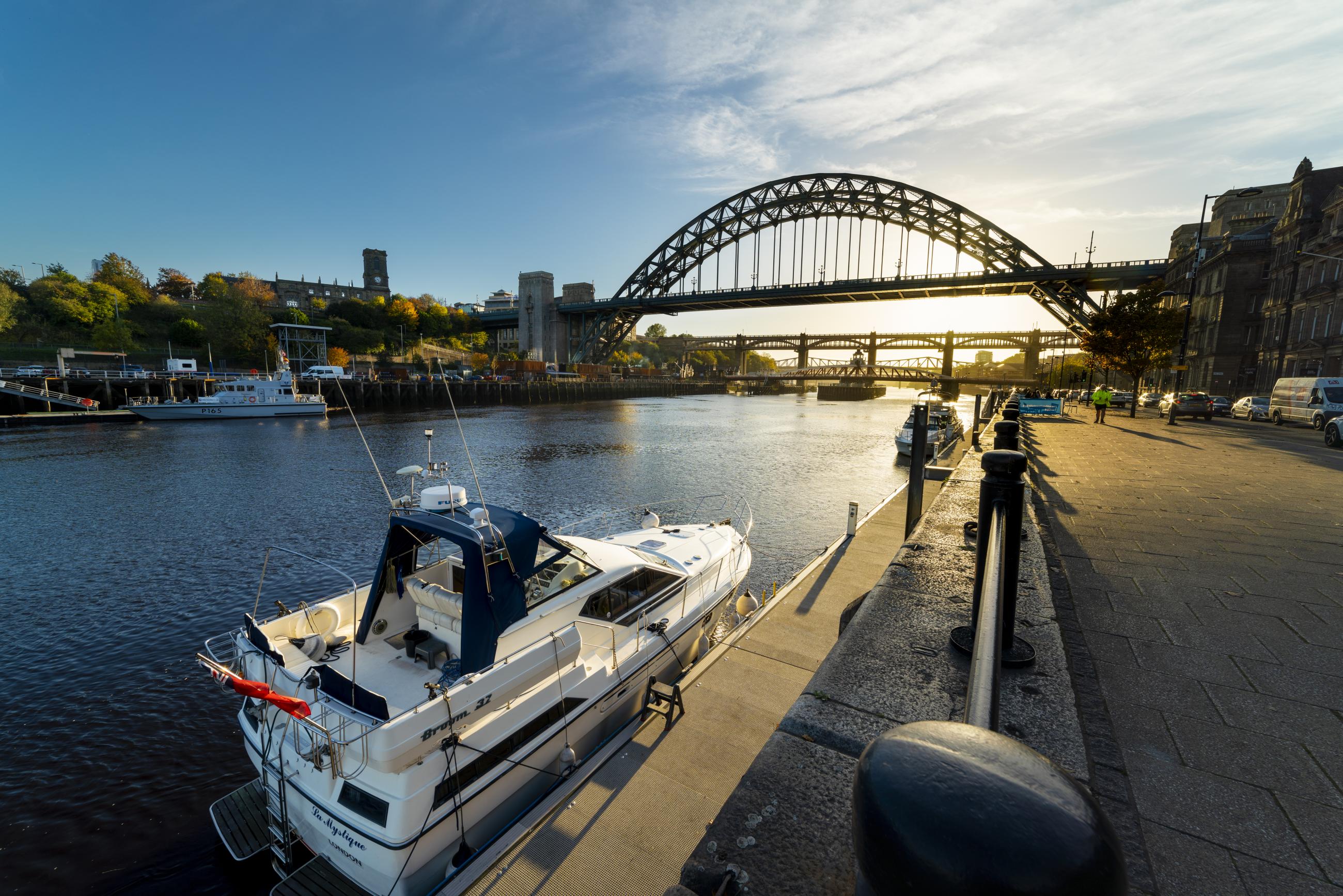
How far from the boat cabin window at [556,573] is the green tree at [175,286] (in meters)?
139

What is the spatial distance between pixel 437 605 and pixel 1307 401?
108 ft

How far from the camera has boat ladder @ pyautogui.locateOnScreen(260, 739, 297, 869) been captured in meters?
5.50

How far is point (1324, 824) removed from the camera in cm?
232

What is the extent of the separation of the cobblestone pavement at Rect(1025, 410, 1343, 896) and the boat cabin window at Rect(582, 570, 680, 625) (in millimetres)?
5095

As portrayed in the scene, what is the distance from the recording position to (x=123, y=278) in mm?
82875

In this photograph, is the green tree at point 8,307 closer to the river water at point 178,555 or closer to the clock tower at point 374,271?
the river water at point 178,555

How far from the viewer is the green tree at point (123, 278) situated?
268 ft

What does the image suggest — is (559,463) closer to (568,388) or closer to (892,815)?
(892,815)

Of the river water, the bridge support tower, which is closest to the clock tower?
the river water

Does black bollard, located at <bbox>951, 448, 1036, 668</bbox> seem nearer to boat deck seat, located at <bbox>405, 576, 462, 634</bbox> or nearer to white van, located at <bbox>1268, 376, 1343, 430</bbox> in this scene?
boat deck seat, located at <bbox>405, 576, 462, 634</bbox>

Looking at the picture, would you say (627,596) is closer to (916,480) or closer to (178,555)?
(916,480)

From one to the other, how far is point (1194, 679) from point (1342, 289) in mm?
49798

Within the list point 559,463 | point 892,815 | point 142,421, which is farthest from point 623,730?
point 142,421

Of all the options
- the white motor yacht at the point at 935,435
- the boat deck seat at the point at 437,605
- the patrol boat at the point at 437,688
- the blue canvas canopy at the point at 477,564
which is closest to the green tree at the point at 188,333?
the white motor yacht at the point at 935,435
